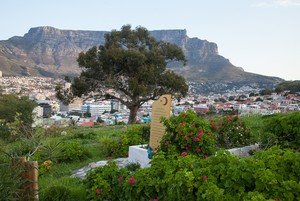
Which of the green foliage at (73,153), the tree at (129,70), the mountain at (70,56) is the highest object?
the mountain at (70,56)

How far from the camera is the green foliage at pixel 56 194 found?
442 cm

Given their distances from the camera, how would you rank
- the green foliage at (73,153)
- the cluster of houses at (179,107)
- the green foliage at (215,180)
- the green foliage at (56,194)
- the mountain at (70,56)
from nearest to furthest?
the green foliage at (215,180), the green foliage at (56,194), the green foliage at (73,153), the cluster of houses at (179,107), the mountain at (70,56)

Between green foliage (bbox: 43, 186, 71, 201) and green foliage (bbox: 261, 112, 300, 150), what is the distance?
3.35 metres

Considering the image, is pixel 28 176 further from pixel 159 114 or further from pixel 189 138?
pixel 159 114

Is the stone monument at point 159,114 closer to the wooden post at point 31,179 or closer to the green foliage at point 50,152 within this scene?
the green foliage at point 50,152

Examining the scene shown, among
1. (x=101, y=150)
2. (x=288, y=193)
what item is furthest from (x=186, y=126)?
(x=101, y=150)

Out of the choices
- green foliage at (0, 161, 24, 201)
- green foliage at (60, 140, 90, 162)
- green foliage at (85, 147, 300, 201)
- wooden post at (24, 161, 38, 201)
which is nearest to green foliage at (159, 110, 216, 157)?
green foliage at (85, 147, 300, 201)

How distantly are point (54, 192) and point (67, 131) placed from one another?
928 centimetres

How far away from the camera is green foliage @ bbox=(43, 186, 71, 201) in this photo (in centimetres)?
442

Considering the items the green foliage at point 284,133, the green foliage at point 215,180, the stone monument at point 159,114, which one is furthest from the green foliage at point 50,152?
the green foliage at point 284,133

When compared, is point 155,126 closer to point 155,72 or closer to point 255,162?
point 255,162

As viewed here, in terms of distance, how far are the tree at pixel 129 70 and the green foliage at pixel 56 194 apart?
15.5 m

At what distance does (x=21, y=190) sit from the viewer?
3.78 meters

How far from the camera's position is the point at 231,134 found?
22.6 feet
